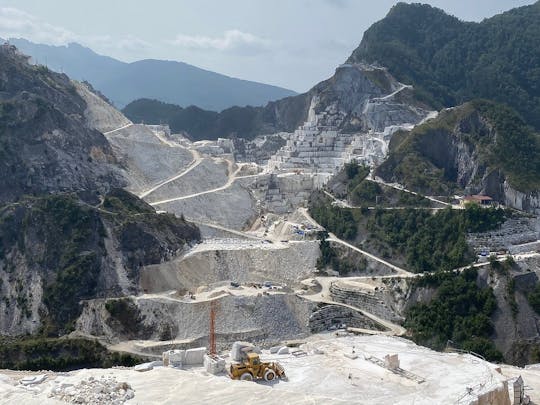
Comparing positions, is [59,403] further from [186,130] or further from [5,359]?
[186,130]

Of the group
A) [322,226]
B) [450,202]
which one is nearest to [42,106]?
[322,226]

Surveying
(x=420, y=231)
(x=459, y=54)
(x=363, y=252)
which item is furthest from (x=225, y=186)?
(x=459, y=54)

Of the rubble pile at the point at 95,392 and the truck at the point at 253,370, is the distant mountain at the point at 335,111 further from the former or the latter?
the rubble pile at the point at 95,392

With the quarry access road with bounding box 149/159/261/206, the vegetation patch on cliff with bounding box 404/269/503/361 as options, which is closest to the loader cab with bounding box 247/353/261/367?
the vegetation patch on cliff with bounding box 404/269/503/361

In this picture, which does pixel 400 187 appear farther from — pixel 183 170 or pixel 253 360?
pixel 253 360

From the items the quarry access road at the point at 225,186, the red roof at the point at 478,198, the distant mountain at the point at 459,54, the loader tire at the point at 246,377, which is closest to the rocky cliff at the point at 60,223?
the quarry access road at the point at 225,186

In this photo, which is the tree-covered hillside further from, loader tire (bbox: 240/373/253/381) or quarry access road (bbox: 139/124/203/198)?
loader tire (bbox: 240/373/253/381)

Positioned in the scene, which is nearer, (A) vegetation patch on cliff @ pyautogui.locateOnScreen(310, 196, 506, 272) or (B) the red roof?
(A) vegetation patch on cliff @ pyautogui.locateOnScreen(310, 196, 506, 272)
